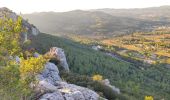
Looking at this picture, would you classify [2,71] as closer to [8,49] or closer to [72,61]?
[8,49]

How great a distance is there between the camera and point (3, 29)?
121 ft

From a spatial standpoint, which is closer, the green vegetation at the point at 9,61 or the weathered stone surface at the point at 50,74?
the green vegetation at the point at 9,61

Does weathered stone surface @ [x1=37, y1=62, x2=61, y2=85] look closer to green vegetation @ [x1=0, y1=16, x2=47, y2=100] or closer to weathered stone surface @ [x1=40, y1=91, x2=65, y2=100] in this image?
weathered stone surface @ [x1=40, y1=91, x2=65, y2=100]

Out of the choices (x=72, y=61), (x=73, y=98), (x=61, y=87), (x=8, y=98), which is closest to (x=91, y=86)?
(x=61, y=87)

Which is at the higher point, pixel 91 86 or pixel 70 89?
pixel 70 89

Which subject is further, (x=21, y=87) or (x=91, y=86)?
(x=91, y=86)

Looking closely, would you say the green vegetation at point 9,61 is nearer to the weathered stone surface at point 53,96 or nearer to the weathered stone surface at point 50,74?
the weathered stone surface at point 53,96

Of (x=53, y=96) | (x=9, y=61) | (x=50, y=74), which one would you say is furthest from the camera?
(x=50, y=74)

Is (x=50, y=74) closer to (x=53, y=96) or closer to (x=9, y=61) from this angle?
(x=53, y=96)

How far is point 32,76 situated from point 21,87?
437 cm

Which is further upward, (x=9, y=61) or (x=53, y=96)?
(x=9, y=61)

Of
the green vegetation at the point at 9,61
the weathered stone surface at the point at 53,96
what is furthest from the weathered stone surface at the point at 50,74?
the green vegetation at the point at 9,61

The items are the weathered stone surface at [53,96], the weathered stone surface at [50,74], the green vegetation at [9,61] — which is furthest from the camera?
the weathered stone surface at [50,74]

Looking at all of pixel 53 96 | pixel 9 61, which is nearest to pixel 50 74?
pixel 53 96
